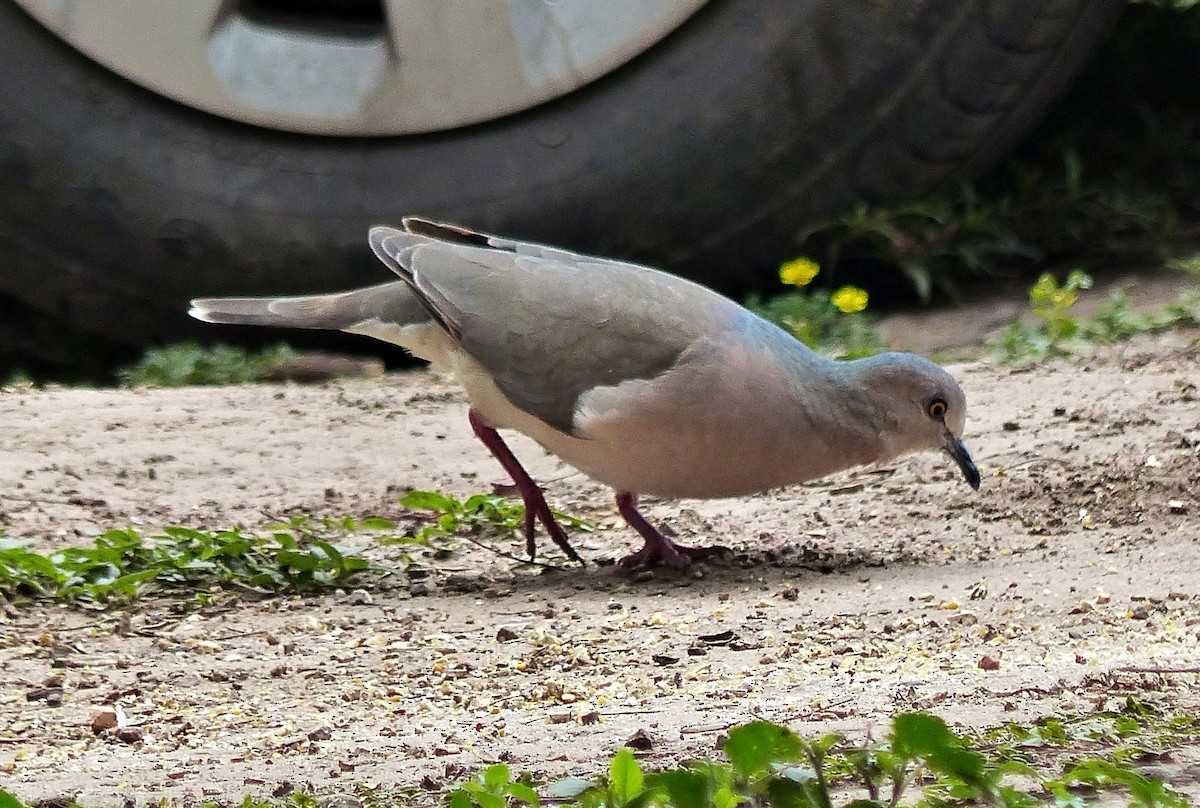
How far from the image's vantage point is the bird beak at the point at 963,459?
12.8ft

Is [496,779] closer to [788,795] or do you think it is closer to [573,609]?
[788,795]

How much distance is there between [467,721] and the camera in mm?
2701

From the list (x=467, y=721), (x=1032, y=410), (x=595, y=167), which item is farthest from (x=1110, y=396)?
(x=467, y=721)

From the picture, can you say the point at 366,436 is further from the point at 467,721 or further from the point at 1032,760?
the point at 1032,760

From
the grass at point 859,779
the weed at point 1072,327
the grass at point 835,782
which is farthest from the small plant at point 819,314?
the grass at point 835,782

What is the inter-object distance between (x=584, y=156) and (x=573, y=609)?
248cm

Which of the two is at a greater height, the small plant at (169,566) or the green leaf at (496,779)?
the small plant at (169,566)

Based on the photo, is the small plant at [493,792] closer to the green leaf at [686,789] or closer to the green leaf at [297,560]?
the green leaf at [686,789]

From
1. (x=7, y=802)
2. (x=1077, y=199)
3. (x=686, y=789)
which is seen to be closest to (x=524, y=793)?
(x=686, y=789)

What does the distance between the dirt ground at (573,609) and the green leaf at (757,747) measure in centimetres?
39

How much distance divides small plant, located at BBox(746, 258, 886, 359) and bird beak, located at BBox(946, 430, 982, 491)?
154 cm

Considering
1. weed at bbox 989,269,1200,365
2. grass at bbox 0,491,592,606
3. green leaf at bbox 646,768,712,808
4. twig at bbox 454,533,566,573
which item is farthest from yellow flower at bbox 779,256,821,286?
green leaf at bbox 646,768,712,808

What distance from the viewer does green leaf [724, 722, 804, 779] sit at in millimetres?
1869

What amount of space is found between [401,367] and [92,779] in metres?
4.02
